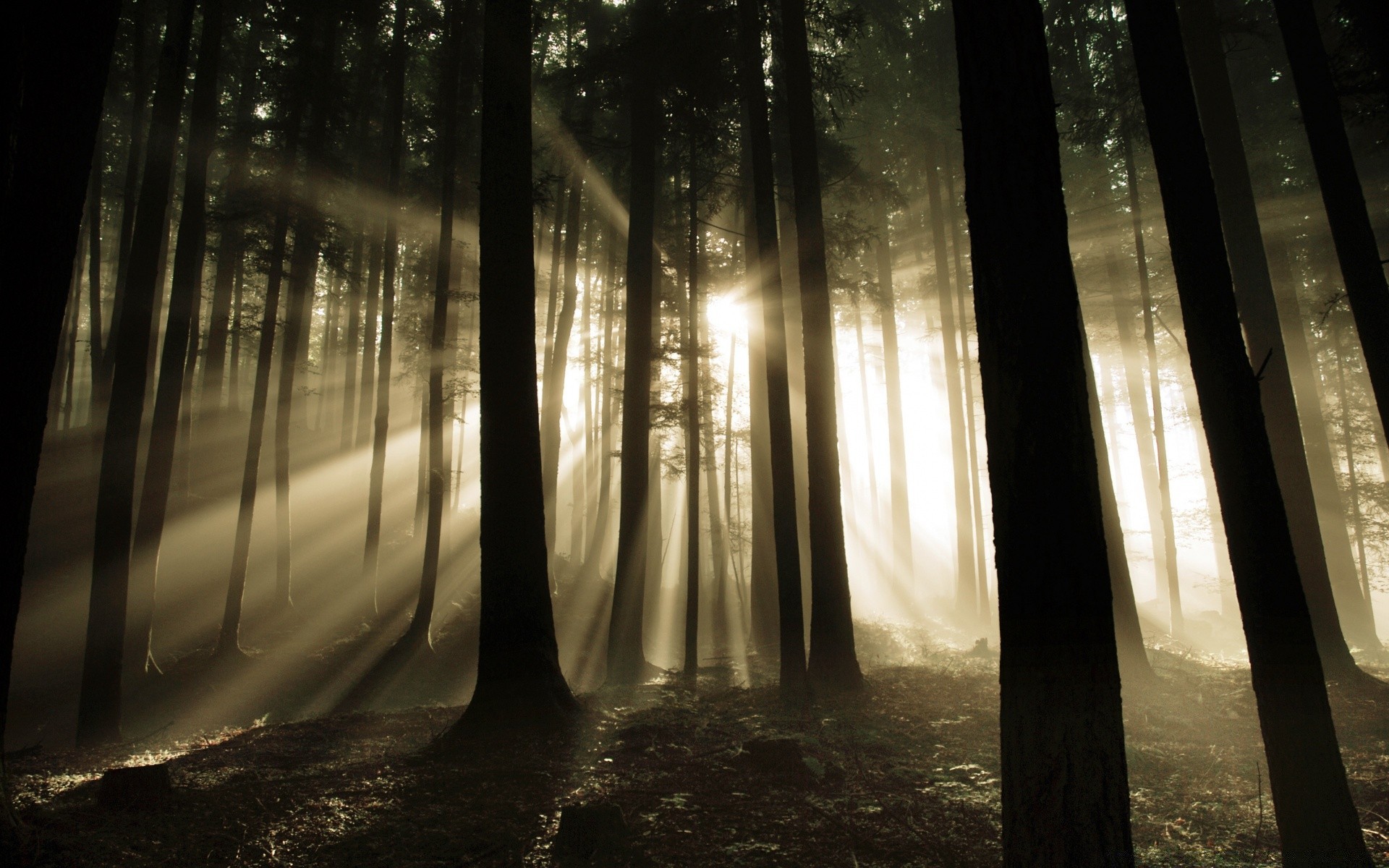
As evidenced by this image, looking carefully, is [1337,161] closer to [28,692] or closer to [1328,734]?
[1328,734]

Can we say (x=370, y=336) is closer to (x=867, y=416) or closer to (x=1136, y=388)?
(x=867, y=416)

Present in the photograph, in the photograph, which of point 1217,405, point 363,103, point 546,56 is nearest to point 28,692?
point 363,103

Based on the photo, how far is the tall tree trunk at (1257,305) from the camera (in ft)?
33.2

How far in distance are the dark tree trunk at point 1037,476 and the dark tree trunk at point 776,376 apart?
5969 mm

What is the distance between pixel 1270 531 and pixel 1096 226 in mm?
19285

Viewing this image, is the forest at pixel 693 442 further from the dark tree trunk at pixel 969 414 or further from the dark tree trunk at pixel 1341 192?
the dark tree trunk at pixel 969 414

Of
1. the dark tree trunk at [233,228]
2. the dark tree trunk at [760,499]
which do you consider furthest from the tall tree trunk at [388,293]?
the dark tree trunk at [760,499]

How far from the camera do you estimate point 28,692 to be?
36.5 ft

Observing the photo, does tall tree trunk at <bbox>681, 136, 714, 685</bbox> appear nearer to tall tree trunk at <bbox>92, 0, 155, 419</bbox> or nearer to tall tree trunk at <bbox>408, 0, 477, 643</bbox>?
tall tree trunk at <bbox>408, 0, 477, 643</bbox>

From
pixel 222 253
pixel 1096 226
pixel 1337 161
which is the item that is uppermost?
pixel 1096 226

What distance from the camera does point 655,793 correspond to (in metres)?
4.91

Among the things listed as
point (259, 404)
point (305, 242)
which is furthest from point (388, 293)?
point (259, 404)

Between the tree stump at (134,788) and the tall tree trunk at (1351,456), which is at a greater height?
the tall tree trunk at (1351,456)

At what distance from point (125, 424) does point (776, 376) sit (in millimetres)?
9187
